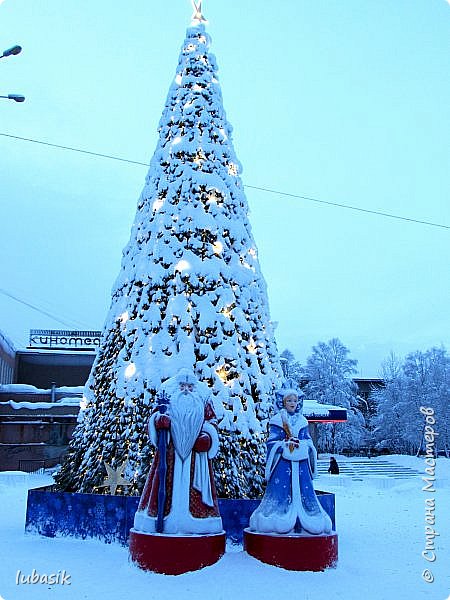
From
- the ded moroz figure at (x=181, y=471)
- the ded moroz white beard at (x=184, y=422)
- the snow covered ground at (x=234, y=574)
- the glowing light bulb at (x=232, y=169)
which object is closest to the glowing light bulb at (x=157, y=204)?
the glowing light bulb at (x=232, y=169)

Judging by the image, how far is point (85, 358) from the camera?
3197cm

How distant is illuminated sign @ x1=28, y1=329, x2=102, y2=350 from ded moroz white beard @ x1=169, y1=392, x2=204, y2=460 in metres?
29.6

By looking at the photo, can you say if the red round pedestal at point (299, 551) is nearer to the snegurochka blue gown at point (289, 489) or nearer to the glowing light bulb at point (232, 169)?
the snegurochka blue gown at point (289, 489)

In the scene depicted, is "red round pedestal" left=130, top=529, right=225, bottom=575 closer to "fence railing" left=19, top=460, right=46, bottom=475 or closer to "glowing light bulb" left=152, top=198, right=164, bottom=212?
"glowing light bulb" left=152, top=198, right=164, bottom=212

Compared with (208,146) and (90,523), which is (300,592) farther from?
(208,146)

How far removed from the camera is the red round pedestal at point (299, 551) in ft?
20.6

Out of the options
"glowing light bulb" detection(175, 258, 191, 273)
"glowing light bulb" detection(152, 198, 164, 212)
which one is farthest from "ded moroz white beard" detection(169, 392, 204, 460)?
"glowing light bulb" detection(152, 198, 164, 212)

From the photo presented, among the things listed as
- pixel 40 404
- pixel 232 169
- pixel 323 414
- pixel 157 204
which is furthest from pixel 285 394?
pixel 323 414

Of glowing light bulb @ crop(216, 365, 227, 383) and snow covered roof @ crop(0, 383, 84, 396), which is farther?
snow covered roof @ crop(0, 383, 84, 396)

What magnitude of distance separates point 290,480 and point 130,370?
2.77 m

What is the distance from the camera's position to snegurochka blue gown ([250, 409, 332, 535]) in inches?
255

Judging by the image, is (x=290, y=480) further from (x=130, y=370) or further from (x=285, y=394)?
(x=130, y=370)

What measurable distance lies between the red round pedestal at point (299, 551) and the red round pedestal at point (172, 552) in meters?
0.65

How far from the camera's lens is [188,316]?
8.34m
